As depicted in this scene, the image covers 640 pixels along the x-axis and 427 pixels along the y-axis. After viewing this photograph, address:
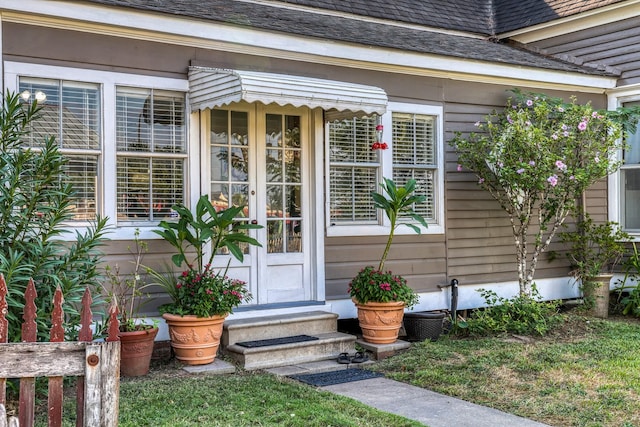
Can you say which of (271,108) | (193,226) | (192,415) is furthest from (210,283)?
(271,108)

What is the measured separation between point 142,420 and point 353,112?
3938 millimetres

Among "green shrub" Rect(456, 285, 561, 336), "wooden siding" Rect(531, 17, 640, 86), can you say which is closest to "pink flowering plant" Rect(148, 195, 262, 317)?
"green shrub" Rect(456, 285, 561, 336)

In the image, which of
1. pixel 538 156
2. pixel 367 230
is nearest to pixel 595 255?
pixel 538 156

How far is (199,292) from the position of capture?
19.9ft

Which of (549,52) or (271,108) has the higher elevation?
(549,52)

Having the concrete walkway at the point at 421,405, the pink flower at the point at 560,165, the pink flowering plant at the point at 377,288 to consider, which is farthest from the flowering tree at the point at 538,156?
the concrete walkway at the point at 421,405

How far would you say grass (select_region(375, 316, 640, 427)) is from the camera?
16.7 feet

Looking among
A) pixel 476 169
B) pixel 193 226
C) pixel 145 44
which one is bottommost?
pixel 193 226

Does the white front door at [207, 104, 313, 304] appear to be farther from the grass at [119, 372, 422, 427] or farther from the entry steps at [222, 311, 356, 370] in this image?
the grass at [119, 372, 422, 427]

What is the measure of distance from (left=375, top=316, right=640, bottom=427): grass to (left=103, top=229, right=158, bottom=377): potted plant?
211 centimetres

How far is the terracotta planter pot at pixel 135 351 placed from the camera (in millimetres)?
5758

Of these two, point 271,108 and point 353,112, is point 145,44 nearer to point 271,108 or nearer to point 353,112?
point 271,108

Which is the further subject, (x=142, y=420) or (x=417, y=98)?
(x=417, y=98)

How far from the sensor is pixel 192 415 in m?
4.76
